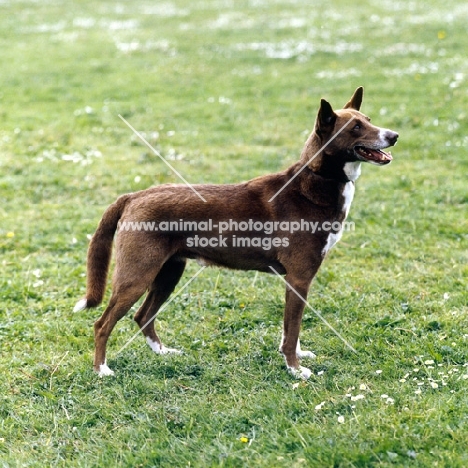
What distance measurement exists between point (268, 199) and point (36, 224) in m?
3.85

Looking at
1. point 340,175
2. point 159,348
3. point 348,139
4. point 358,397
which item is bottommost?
point 159,348

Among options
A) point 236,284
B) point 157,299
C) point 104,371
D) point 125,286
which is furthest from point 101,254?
point 236,284

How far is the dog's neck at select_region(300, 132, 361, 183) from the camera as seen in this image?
15.6ft

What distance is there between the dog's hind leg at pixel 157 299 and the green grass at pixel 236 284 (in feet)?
0.39

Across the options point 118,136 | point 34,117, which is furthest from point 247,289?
point 34,117

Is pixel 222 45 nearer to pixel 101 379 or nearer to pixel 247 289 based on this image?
pixel 247 289

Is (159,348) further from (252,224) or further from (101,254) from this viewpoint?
(252,224)

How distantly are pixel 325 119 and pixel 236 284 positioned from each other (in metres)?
2.23

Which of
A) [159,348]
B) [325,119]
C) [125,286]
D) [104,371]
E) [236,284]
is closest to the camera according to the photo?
[325,119]

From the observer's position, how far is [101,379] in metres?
4.80

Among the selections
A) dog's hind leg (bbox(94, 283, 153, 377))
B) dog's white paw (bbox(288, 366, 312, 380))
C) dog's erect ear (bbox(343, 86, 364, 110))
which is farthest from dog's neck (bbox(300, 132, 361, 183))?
dog's hind leg (bbox(94, 283, 153, 377))

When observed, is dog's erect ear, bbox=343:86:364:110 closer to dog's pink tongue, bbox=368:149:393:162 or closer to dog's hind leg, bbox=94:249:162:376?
dog's pink tongue, bbox=368:149:393:162

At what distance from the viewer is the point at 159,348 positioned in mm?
5211

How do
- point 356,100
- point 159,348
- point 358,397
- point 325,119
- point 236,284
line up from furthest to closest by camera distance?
point 236,284
point 159,348
point 356,100
point 325,119
point 358,397
